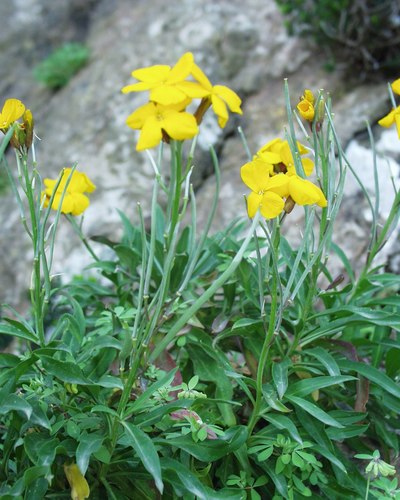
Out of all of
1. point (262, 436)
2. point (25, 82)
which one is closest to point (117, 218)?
point (25, 82)

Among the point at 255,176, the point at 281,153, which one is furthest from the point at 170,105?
the point at 281,153

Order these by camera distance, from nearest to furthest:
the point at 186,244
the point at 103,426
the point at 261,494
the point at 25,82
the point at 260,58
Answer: the point at 103,426 < the point at 261,494 < the point at 186,244 < the point at 260,58 < the point at 25,82

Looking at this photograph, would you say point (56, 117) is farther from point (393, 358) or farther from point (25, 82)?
point (393, 358)

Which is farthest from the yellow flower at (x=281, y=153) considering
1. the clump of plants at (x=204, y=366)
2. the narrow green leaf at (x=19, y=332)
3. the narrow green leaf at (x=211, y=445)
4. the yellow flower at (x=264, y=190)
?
the narrow green leaf at (x=19, y=332)

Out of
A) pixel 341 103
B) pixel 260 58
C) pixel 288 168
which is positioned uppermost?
pixel 260 58

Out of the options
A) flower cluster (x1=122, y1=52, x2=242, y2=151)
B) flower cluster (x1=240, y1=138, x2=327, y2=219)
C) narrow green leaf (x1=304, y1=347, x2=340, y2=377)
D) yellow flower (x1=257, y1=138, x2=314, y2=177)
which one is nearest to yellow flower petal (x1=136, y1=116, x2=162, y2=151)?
flower cluster (x1=122, y1=52, x2=242, y2=151)

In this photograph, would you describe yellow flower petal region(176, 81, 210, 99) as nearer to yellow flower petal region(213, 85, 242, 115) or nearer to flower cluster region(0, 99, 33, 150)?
yellow flower petal region(213, 85, 242, 115)

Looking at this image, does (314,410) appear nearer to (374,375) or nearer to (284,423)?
(284,423)
